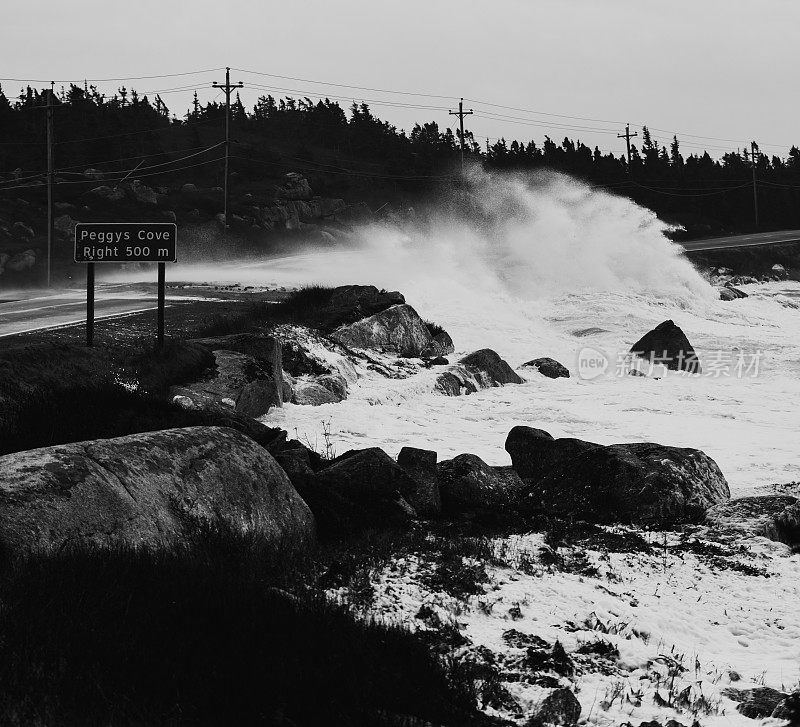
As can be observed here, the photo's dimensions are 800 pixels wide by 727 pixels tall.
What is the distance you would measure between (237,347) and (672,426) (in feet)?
27.9

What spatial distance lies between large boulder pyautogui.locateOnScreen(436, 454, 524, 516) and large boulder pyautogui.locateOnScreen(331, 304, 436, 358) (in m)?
11.2

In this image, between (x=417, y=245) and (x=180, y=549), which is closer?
(x=180, y=549)

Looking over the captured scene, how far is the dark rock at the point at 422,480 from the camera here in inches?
392

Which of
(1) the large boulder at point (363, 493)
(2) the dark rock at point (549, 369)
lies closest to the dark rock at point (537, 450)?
(1) the large boulder at point (363, 493)

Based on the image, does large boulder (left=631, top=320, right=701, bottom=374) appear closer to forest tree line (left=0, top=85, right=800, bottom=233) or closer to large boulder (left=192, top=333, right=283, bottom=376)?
large boulder (left=192, top=333, right=283, bottom=376)

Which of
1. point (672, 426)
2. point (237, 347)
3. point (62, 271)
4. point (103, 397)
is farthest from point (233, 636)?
point (62, 271)

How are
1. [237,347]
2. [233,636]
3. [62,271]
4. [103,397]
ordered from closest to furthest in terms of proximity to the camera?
[233,636] → [103,397] → [237,347] → [62,271]

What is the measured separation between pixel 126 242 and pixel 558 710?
10.9 metres

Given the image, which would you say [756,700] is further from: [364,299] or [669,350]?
[669,350]

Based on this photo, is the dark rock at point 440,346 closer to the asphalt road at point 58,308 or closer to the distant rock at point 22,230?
the asphalt road at point 58,308

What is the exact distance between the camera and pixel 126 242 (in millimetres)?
14094

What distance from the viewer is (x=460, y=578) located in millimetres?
7168

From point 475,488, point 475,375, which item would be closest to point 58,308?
point 475,375

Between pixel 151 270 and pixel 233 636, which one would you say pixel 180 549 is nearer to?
pixel 233 636
